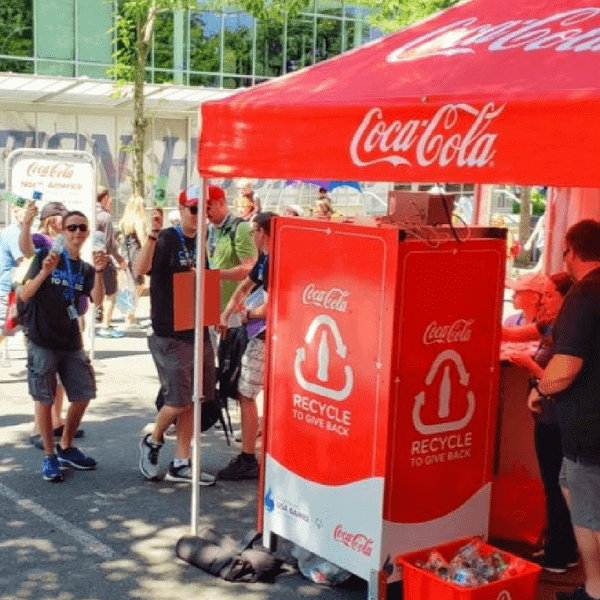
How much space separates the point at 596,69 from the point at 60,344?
13.5ft

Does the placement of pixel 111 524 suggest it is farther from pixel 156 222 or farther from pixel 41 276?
pixel 156 222

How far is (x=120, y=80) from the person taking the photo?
739 inches

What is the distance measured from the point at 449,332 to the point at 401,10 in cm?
1580

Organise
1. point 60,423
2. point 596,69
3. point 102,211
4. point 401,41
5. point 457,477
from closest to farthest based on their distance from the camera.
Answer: point 596,69 → point 457,477 → point 401,41 → point 60,423 → point 102,211

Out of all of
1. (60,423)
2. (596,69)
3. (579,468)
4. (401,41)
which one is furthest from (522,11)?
(60,423)

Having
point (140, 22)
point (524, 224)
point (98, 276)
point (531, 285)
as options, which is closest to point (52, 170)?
point (98, 276)

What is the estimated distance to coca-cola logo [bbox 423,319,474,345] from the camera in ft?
17.3

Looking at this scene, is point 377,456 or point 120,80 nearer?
point 377,456

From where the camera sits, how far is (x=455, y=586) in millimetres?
4883

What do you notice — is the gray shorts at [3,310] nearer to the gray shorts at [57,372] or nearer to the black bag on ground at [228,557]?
the gray shorts at [57,372]

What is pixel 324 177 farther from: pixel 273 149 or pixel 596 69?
pixel 596 69

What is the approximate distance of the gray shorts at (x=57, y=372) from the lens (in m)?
7.22

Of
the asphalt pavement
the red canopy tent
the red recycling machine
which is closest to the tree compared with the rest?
the asphalt pavement

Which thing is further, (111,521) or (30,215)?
(30,215)
